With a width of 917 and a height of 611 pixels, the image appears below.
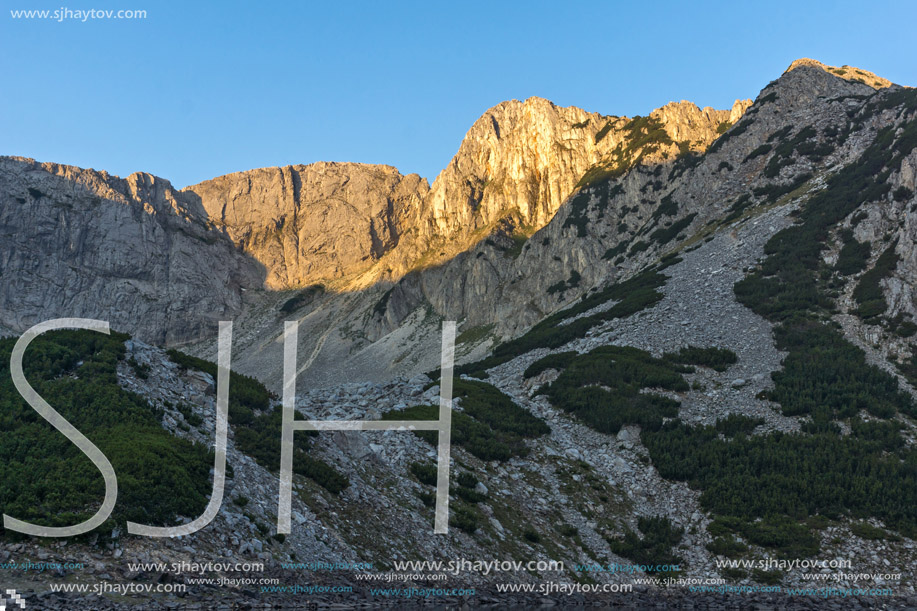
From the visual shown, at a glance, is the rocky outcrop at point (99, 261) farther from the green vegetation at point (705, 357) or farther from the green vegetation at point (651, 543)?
the green vegetation at point (651, 543)

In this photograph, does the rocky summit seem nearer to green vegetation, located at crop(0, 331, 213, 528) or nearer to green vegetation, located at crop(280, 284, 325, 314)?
green vegetation, located at crop(0, 331, 213, 528)

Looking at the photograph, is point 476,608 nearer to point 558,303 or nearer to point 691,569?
point 691,569

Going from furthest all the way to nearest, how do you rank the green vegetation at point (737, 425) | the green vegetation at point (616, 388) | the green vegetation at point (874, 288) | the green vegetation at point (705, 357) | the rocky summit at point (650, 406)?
the green vegetation at point (874, 288)
the green vegetation at point (705, 357)
the green vegetation at point (616, 388)
the green vegetation at point (737, 425)
the rocky summit at point (650, 406)

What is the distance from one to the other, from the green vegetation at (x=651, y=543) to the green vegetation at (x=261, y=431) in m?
11.9

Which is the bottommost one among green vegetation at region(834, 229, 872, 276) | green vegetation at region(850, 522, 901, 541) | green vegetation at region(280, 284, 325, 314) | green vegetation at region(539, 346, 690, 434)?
green vegetation at region(850, 522, 901, 541)

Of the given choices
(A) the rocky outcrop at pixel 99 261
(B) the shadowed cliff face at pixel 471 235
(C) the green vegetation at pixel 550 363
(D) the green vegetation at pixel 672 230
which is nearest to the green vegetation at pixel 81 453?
(C) the green vegetation at pixel 550 363

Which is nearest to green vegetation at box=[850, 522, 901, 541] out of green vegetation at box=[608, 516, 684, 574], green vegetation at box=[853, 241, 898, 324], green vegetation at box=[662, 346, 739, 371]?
green vegetation at box=[608, 516, 684, 574]

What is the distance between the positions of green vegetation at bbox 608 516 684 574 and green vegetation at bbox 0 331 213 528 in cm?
1664

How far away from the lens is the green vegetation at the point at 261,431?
21.6 m

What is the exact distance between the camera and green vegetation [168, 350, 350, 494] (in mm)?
21578

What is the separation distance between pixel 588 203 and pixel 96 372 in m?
97.0

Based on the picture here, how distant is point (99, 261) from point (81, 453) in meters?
174

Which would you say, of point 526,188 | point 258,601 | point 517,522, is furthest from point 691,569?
point 526,188

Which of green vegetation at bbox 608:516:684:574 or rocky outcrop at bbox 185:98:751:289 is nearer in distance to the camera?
green vegetation at bbox 608:516:684:574
